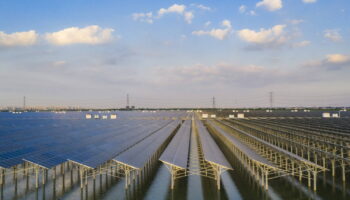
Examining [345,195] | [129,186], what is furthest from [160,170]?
[345,195]

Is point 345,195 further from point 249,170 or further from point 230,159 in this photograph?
point 230,159

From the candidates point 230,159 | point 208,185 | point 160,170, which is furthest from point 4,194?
point 230,159

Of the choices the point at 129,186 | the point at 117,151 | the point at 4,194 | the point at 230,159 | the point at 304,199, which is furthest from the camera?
the point at 230,159

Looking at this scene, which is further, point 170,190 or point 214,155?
point 214,155

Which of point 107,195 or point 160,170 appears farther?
point 160,170

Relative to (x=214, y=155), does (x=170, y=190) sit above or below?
below

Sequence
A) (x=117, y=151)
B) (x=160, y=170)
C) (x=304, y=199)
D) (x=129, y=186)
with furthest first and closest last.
Answer: (x=160, y=170) → (x=117, y=151) → (x=129, y=186) → (x=304, y=199)

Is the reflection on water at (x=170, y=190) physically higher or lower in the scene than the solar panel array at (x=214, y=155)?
lower

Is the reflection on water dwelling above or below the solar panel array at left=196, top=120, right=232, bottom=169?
below

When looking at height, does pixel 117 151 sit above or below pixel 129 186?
above
